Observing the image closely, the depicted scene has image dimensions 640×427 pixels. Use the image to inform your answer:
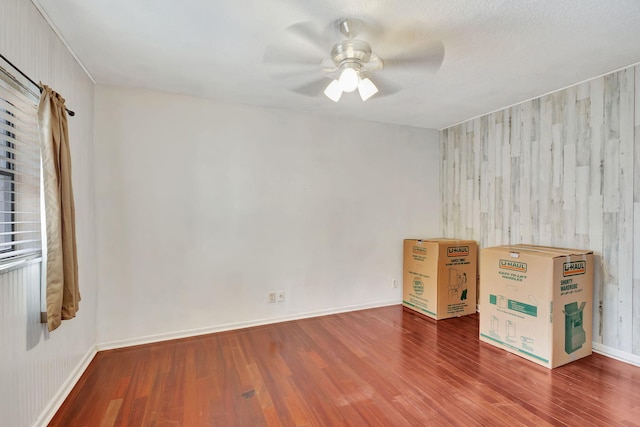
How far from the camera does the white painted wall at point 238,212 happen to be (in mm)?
2734

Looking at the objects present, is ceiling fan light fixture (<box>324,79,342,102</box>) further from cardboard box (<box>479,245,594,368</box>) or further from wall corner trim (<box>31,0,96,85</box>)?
cardboard box (<box>479,245,594,368</box>)

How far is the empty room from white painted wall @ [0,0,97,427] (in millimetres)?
18

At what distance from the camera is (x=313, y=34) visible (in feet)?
6.21

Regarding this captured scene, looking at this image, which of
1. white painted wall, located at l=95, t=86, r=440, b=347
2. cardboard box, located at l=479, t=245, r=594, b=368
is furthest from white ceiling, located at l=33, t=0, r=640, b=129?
cardboard box, located at l=479, t=245, r=594, b=368

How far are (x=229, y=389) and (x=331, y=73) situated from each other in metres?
2.39

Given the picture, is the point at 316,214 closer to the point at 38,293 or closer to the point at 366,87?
the point at 366,87

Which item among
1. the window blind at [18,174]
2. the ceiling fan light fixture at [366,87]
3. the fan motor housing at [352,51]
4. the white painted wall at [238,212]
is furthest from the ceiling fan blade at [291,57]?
the window blind at [18,174]

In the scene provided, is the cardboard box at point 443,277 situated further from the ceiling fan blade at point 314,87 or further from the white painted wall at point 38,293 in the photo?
the white painted wall at point 38,293

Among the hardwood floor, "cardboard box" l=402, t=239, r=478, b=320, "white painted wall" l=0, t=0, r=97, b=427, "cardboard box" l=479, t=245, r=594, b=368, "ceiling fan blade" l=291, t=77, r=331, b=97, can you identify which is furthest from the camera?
"cardboard box" l=402, t=239, r=478, b=320

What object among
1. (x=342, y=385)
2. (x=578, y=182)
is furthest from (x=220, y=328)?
(x=578, y=182)

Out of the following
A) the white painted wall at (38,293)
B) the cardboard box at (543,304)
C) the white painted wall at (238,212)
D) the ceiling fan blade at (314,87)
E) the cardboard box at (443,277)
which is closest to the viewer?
the white painted wall at (38,293)

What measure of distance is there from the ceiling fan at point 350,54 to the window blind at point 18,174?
1451mm

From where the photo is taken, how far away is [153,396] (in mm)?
2004

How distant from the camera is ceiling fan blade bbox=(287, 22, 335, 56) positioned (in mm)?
1815
